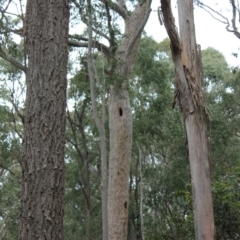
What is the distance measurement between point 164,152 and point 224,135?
117 inches

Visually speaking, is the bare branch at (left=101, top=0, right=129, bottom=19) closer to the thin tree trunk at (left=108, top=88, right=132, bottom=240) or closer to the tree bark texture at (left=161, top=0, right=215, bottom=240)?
the thin tree trunk at (left=108, top=88, right=132, bottom=240)

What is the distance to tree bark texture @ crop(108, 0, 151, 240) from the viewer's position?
1084cm

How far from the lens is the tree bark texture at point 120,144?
1084 centimetres

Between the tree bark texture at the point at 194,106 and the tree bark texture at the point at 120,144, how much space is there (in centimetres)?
263

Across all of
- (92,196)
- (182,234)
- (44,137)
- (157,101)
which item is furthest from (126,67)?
(92,196)

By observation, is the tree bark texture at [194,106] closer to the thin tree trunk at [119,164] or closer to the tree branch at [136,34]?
the tree branch at [136,34]

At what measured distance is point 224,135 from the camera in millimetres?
18156

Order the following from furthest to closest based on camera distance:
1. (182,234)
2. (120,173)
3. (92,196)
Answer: (92,196) → (182,234) → (120,173)

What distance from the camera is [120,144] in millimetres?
11422

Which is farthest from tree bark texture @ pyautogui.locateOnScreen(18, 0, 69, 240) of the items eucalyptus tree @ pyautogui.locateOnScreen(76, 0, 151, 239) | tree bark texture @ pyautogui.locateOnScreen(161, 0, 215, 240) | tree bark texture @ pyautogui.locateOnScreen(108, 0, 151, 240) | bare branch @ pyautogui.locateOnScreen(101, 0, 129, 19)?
bare branch @ pyautogui.locateOnScreen(101, 0, 129, 19)

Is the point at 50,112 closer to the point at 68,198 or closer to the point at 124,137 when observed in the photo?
the point at 124,137

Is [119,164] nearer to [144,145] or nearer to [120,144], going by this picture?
[120,144]

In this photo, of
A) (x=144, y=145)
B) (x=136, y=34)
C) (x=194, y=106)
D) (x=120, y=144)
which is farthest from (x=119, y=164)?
(x=144, y=145)

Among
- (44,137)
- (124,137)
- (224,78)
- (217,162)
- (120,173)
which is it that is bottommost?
(44,137)
